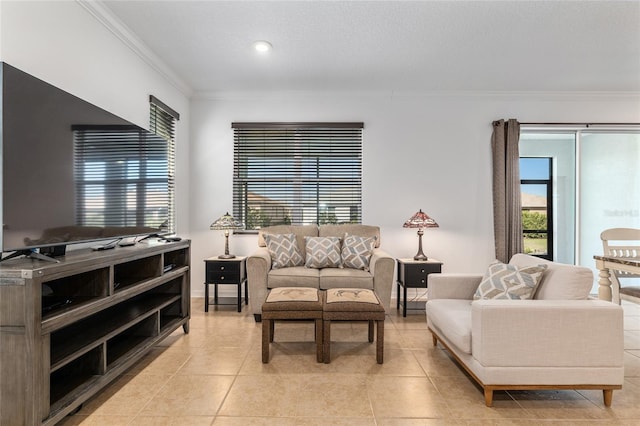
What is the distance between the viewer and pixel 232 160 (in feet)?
14.9

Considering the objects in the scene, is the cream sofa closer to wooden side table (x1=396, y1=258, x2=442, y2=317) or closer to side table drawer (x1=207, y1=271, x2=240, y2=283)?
wooden side table (x1=396, y1=258, x2=442, y2=317)

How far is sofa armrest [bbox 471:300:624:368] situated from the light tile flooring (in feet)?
0.95

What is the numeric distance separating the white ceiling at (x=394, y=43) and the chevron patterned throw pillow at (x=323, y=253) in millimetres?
1938

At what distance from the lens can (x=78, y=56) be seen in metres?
2.51

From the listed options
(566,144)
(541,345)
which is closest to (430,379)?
(541,345)

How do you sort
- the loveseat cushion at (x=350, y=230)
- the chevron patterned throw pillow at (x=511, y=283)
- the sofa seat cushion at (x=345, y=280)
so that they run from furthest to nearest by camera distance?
the loveseat cushion at (x=350, y=230) < the sofa seat cushion at (x=345, y=280) < the chevron patterned throw pillow at (x=511, y=283)

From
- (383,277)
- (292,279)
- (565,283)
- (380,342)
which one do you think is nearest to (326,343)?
(380,342)

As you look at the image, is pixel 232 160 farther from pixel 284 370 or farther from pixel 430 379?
pixel 430 379

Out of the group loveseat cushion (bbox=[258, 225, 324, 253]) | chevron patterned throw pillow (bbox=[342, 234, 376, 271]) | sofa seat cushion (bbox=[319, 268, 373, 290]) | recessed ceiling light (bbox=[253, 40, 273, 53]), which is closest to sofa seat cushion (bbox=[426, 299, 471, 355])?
sofa seat cushion (bbox=[319, 268, 373, 290])

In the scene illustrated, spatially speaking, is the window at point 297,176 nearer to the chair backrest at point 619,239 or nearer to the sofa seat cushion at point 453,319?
the sofa seat cushion at point 453,319

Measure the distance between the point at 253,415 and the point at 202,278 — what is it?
2894 mm

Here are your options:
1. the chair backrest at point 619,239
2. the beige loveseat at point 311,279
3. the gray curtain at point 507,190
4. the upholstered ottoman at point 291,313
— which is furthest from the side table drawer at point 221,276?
the chair backrest at point 619,239

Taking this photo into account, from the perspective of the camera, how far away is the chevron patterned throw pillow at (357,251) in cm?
378

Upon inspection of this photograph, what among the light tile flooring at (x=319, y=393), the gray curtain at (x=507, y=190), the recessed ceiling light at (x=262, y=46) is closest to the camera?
the light tile flooring at (x=319, y=393)
